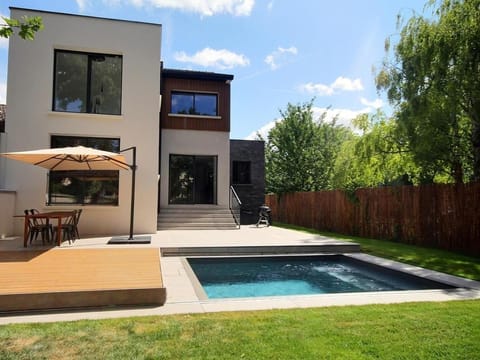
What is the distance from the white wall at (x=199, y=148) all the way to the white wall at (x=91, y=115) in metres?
3.69

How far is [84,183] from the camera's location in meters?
11.3

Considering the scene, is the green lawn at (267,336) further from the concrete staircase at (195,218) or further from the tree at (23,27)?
the concrete staircase at (195,218)

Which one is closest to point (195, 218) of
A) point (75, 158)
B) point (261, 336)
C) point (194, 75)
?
point (75, 158)

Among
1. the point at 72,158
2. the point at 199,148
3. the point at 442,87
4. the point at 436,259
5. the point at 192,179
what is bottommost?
the point at 436,259

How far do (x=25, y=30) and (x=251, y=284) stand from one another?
18.9ft

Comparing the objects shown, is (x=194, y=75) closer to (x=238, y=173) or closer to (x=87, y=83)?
(x=87, y=83)

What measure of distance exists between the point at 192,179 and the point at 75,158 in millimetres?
7313

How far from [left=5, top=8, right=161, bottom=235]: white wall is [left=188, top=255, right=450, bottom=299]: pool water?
4.46 m

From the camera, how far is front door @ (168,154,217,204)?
52.1 ft

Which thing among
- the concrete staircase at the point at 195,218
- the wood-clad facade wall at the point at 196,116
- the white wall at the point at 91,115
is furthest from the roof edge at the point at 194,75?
the concrete staircase at the point at 195,218

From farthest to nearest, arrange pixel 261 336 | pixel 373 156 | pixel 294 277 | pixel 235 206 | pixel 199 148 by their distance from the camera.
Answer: pixel 199 148 → pixel 235 206 → pixel 373 156 → pixel 294 277 → pixel 261 336

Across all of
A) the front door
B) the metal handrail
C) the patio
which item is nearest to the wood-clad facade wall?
the front door

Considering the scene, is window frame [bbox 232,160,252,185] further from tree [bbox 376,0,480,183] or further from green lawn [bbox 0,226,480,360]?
green lawn [bbox 0,226,480,360]

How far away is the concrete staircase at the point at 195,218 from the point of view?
44.4 feet
